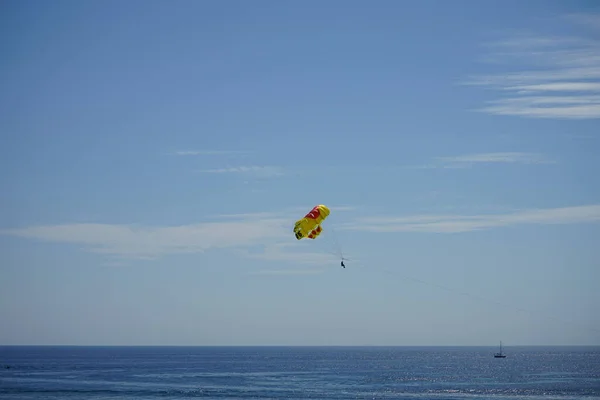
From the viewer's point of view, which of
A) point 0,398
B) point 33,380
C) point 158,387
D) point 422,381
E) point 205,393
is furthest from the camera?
point 422,381

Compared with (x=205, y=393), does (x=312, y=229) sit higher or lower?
higher

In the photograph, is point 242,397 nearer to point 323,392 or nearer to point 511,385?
point 323,392

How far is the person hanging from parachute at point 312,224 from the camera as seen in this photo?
57094 mm

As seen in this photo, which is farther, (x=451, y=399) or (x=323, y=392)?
(x=323, y=392)

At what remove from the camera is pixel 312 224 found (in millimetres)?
58031

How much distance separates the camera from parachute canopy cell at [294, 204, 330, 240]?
57.1 meters

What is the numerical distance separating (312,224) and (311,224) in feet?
0.33

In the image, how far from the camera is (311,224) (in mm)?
57969

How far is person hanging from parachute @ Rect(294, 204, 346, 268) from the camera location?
57094 mm

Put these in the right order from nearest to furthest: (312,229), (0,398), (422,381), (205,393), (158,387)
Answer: (312,229) < (0,398) < (205,393) < (158,387) < (422,381)

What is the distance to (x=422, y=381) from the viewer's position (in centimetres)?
12406

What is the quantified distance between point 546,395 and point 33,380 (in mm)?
75951

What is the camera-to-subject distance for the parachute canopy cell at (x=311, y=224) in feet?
187

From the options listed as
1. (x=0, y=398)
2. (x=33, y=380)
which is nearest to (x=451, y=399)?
(x=0, y=398)
